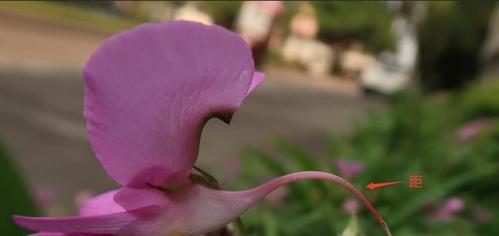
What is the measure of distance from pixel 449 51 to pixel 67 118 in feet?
43.4

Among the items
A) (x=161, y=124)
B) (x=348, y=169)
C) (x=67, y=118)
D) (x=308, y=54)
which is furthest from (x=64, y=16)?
(x=161, y=124)

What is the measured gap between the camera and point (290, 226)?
1.63 metres

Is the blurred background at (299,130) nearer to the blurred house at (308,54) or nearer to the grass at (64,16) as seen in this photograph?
the grass at (64,16)

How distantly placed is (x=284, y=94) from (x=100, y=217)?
15143mm

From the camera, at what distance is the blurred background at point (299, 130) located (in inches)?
65.2

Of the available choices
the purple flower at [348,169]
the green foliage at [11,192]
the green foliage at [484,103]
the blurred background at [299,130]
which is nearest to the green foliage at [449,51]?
the blurred background at [299,130]

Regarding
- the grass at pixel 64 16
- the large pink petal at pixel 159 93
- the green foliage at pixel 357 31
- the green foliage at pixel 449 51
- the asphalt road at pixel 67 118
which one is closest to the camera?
the large pink petal at pixel 159 93

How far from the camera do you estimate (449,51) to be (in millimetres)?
18625

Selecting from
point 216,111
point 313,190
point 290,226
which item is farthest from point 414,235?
point 216,111

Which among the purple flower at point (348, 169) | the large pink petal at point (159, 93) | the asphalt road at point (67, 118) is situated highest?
the large pink petal at point (159, 93)

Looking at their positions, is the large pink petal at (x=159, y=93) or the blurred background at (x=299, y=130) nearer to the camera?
the large pink petal at (x=159, y=93)

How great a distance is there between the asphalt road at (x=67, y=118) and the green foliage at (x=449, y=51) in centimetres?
237

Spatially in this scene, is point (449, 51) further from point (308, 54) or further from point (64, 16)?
point (308, 54)

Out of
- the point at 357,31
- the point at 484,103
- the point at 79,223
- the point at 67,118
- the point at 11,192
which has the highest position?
the point at 79,223
